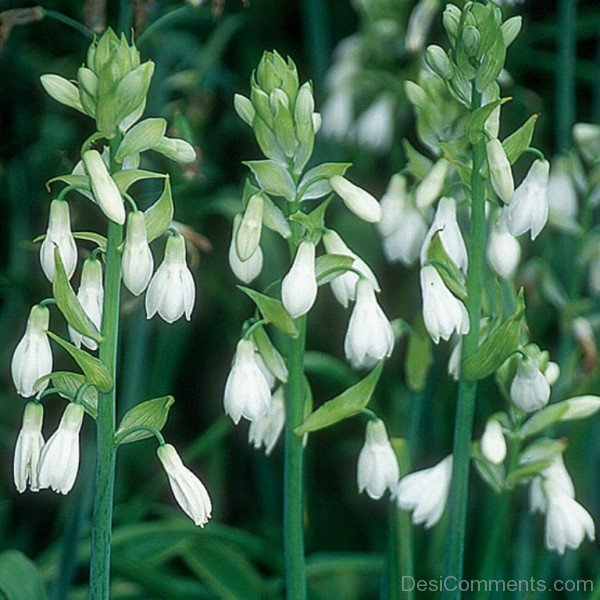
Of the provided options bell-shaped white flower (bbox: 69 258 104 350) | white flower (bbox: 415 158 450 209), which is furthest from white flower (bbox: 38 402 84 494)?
white flower (bbox: 415 158 450 209)

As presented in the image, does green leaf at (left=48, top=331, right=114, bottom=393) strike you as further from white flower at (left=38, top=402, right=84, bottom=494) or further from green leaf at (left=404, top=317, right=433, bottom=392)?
green leaf at (left=404, top=317, right=433, bottom=392)

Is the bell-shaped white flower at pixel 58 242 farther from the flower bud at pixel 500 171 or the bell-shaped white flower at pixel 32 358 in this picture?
the flower bud at pixel 500 171

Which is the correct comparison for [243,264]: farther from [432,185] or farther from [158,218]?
[432,185]

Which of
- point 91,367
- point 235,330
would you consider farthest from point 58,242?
point 235,330

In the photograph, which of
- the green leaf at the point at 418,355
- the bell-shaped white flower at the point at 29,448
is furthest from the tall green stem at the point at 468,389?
the bell-shaped white flower at the point at 29,448

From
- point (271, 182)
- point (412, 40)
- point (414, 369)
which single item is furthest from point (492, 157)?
point (412, 40)

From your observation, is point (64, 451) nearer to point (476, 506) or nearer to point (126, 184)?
point (126, 184)
